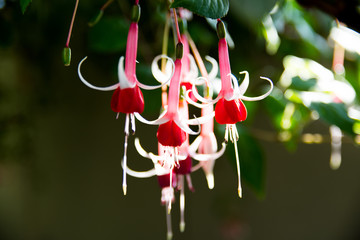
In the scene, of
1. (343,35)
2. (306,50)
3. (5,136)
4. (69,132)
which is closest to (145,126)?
(69,132)

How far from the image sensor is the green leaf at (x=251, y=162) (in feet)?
1.47

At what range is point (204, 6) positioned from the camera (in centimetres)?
26

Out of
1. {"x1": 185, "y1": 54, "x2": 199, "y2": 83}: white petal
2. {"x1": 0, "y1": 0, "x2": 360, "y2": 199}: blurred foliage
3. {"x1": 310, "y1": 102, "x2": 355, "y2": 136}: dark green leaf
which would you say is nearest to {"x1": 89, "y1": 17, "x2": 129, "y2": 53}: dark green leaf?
{"x1": 0, "y1": 0, "x2": 360, "y2": 199}: blurred foliage

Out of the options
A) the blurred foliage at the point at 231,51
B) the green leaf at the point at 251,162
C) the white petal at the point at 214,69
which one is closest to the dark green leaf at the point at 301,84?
the blurred foliage at the point at 231,51

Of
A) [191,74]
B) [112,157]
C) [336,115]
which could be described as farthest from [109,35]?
[112,157]

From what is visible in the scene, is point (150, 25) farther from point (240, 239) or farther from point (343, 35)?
point (240, 239)

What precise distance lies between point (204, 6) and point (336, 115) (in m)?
0.28

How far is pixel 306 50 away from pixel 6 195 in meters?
0.83

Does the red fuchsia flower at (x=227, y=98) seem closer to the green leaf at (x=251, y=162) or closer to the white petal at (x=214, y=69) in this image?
the white petal at (x=214, y=69)

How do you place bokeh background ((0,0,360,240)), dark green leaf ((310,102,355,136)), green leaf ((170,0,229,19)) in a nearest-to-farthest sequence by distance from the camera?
green leaf ((170,0,229,19))
dark green leaf ((310,102,355,136))
bokeh background ((0,0,360,240))

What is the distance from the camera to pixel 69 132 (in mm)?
910

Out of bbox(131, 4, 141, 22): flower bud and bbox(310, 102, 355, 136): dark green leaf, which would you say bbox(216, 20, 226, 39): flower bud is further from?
bbox(310, 102, 355, 136): dark green leaf

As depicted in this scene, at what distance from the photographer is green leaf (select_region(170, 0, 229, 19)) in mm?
260

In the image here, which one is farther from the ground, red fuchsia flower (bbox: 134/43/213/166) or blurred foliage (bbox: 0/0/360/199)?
blurred foliage (bbox: 0/0/360/199)
